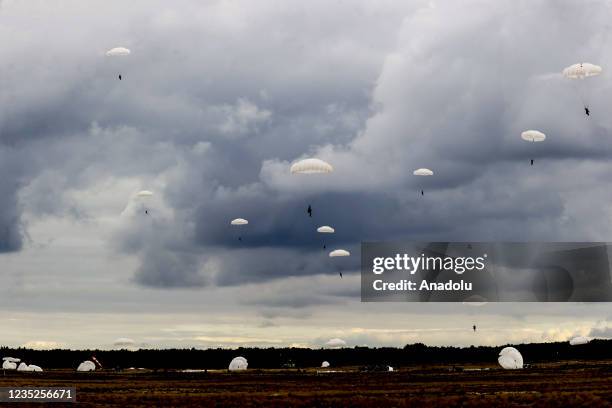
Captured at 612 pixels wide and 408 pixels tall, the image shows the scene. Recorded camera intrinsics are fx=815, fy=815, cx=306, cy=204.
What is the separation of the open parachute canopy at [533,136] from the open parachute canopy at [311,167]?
85.4 feet

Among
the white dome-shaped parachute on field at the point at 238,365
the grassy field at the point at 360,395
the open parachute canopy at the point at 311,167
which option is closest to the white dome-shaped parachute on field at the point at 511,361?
the white dome-shaped parachute on field at the point at 238,365

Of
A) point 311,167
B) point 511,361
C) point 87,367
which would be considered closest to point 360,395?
point 311,167

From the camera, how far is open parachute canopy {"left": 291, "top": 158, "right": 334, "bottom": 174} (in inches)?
3319

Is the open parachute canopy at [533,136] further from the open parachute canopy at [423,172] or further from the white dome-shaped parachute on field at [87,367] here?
the white dome-shaped parachute on field at [87,367]

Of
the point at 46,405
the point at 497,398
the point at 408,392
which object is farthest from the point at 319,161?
the point at 46,405

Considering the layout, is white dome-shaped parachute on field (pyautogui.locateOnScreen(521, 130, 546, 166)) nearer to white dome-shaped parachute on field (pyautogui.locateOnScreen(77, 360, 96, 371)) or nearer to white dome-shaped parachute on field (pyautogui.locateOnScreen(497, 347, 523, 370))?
white dome-shaped parachute on field (pyautogui.locateOnScreen(497, 347, 523, 370))

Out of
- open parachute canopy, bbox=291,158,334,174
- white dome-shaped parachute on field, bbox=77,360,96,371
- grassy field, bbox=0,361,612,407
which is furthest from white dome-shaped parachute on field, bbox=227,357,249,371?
open parachute canopy, bbox=291,158,334,174

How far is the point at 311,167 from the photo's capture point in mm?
84500

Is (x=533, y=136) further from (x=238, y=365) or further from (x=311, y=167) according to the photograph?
(x=238, y=365)

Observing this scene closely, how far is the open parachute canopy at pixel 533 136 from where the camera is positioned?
96.1 metres

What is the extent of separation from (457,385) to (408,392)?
1380 cm

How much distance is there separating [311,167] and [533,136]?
29.3 m

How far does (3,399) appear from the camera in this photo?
71.7 metres

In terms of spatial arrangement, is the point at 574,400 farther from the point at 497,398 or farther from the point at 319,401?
the point at 319,401
